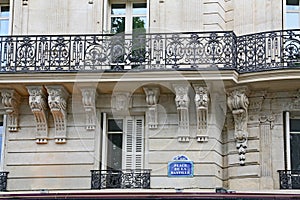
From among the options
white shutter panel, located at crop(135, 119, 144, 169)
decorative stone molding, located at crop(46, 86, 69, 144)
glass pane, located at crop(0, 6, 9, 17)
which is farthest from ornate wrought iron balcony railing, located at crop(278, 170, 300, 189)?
glass pane, located at crop(0, 6, 9, 17)

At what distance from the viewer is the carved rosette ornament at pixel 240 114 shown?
14617mm

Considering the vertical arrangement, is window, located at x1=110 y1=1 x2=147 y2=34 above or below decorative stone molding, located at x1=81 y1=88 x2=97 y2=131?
above

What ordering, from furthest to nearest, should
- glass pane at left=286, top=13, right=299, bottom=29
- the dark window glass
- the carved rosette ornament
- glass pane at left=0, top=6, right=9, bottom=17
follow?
1. glass pane at left=0, top=6, right=9, bottom=17
2. the dark window glass
3. glass pane at left=286, top=13, right=299, bottom=29
4. the carved rosette ornament

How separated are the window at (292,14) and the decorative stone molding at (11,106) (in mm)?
5448

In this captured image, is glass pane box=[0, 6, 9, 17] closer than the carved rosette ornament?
No

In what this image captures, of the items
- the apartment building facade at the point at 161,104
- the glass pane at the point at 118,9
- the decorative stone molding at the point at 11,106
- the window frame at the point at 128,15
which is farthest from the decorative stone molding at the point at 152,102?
the decorative stone molding at the point at 11,106

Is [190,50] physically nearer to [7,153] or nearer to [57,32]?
[57,32]

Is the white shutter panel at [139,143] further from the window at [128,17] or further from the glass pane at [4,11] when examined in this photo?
the glass pane at [4,11]

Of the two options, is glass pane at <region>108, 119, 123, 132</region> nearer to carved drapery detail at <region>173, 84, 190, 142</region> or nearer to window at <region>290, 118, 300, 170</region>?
carved drapery detail at <region>173, 84, 190, 142</region>

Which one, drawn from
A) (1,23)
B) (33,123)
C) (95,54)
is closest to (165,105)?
(95,54)

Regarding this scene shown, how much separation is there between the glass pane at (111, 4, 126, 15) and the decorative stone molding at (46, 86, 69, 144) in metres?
2.08

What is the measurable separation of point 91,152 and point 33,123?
1266 millimetres

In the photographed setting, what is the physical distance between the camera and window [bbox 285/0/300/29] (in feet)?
50.5

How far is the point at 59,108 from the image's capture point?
14750 mm
